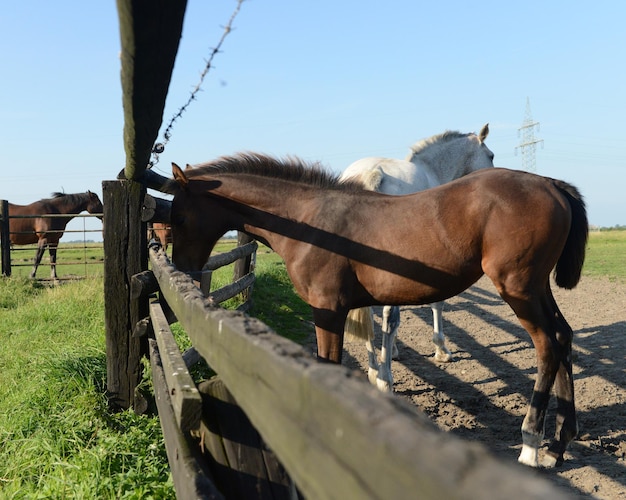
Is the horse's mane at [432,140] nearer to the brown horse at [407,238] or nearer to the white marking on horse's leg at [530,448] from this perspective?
the brown horse at [407,238]

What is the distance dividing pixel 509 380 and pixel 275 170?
10.9ft

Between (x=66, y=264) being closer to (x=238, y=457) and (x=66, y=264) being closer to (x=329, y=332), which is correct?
(x=329, y=332)

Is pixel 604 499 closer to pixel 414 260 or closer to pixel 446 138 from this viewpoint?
pixel 414 260

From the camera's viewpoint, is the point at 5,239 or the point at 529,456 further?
the point at 5,239

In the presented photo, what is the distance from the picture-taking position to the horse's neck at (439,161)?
6711 millimetres

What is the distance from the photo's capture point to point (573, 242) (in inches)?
163

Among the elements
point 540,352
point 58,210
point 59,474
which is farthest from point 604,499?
point 58,210

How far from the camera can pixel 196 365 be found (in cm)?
440

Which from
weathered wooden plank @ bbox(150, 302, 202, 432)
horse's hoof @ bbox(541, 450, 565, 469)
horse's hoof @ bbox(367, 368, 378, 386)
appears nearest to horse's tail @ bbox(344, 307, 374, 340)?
horse's hoof @ bbox(367, 368, 378, 386)

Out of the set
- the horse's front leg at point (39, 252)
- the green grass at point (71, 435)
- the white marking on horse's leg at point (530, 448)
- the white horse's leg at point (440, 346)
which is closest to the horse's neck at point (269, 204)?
the green grass at point (71, 435)

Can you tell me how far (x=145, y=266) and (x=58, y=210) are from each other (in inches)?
496

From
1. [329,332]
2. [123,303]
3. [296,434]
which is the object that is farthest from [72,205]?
[296,434]

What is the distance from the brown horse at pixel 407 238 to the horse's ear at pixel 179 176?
0.01 meters

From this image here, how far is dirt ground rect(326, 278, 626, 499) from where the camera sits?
12.5 ft
